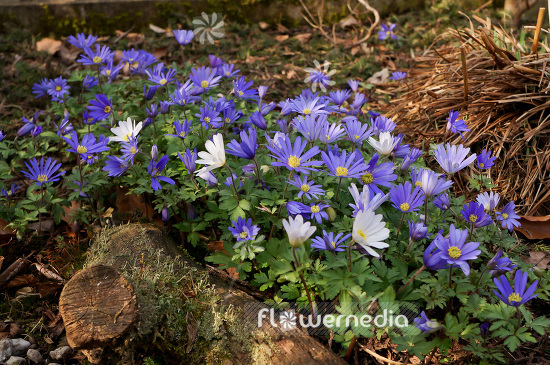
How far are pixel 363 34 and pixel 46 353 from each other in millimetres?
4012

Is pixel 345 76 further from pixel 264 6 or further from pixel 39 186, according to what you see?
pixel 39 186

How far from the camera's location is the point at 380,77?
4121mm

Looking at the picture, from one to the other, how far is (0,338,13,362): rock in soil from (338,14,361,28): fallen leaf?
4139 mm

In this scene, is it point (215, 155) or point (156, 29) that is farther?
point (156, 29)

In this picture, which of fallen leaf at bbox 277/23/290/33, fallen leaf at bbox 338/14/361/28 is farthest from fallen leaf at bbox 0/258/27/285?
fallen leaf at bbox 338/14/361/28

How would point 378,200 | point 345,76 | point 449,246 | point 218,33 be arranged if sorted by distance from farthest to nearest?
1. point 218,33
2. point 345,76
3. point 378,200
4. point 449,246

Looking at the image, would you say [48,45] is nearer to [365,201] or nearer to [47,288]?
[47,288]

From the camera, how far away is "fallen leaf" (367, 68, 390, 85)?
4.05 meters

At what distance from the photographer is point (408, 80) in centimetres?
378

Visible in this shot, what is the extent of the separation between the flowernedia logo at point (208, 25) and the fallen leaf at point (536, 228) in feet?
11.0

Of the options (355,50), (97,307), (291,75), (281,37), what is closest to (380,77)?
(355,50)

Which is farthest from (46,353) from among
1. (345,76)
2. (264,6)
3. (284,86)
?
(264,6)

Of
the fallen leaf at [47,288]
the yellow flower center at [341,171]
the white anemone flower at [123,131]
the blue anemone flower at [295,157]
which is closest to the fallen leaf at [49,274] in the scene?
the fallen leaf at [47,288]

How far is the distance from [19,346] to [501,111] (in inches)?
120
